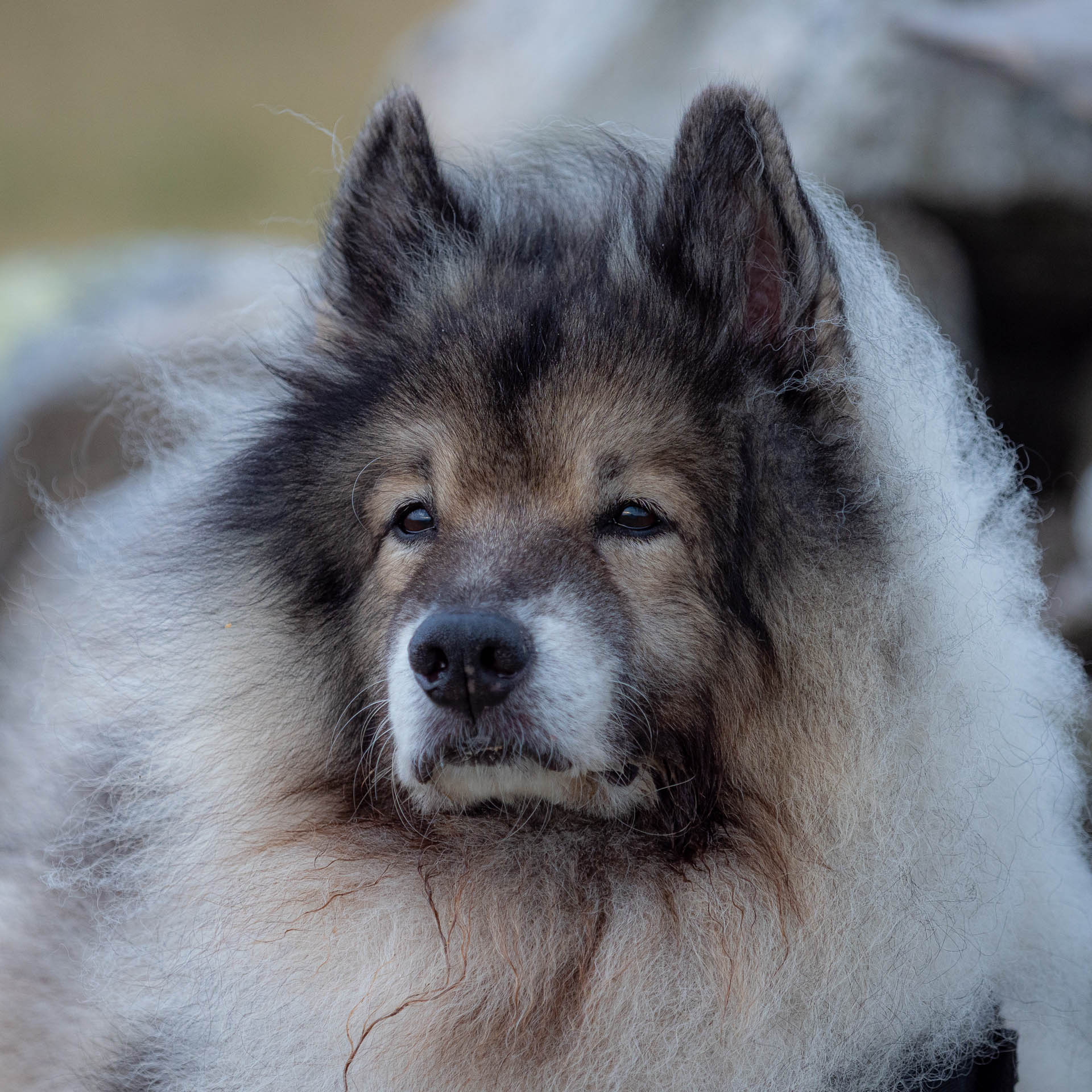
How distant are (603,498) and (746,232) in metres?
0.67

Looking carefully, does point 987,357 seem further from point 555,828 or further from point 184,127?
point 184,127

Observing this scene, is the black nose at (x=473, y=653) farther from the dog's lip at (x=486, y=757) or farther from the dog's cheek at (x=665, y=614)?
the dog's cheek at (x=665, y=614)

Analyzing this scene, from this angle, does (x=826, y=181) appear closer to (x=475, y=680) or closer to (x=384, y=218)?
(x=384, y=218)

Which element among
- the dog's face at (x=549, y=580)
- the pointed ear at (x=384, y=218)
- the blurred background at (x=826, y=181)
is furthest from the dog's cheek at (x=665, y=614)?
the blurred background at (x=826, y=181)

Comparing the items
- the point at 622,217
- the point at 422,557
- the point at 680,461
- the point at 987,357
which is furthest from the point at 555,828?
the point at 987,357

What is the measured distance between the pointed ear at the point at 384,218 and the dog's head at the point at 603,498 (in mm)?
146

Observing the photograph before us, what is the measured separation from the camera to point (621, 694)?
240 cm

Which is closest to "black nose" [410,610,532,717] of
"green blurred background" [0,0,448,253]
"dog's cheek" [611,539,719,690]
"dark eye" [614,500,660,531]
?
"dog's cheek" [611,539,719,690]

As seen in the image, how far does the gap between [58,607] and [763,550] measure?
2538 millimetres

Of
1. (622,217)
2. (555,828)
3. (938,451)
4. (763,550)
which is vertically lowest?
(555,828)

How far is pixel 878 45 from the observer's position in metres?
5.68

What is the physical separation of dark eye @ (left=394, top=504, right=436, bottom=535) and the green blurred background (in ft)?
28.9

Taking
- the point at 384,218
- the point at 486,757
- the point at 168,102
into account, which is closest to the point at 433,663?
the point at 486,757

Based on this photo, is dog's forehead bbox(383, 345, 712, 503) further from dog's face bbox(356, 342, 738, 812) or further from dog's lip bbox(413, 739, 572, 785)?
dog's lip bbox(413, 739, 572, 785)
